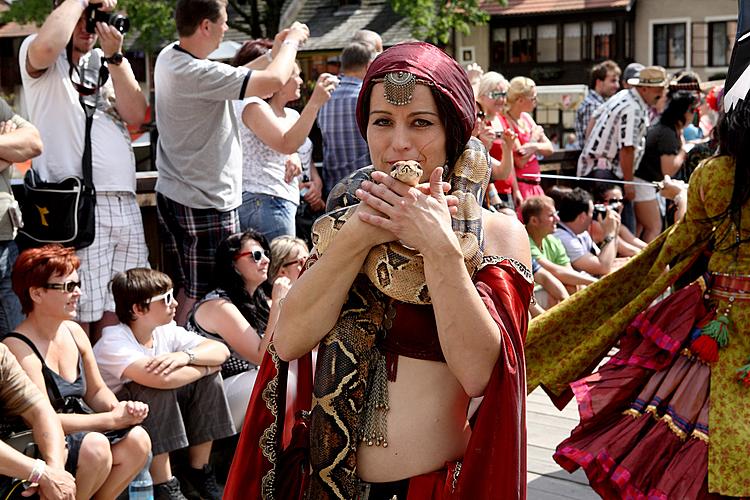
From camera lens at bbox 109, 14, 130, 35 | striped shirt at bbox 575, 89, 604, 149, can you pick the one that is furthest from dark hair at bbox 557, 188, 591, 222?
camera lens at bbox 109, 14, 130, 35

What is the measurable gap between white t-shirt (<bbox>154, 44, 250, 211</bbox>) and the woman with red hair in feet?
3.52

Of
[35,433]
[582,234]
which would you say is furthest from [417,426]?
[582,234]

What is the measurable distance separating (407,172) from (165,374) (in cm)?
274

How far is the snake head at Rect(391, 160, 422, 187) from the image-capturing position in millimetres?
2279

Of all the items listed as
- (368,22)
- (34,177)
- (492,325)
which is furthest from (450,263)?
(368,22)

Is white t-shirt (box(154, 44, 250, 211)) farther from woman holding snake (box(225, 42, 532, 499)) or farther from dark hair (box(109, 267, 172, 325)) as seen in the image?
woman holding snake (box(225, 42, 532, 499))

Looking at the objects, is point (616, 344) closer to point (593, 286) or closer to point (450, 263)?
point (593, 286)

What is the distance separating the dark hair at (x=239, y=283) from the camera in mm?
5281

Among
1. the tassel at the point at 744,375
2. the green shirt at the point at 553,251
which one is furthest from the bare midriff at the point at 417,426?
the green shirt at the point at 553,251

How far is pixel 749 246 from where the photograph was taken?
155 inches

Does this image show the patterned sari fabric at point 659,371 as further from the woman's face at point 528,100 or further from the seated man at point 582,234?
the woman's face at point 528,100

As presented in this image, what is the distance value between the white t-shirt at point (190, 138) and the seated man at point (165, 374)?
27.4 inches

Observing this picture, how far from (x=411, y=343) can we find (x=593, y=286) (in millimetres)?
2092

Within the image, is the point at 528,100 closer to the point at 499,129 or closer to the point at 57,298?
the point at 499,129
